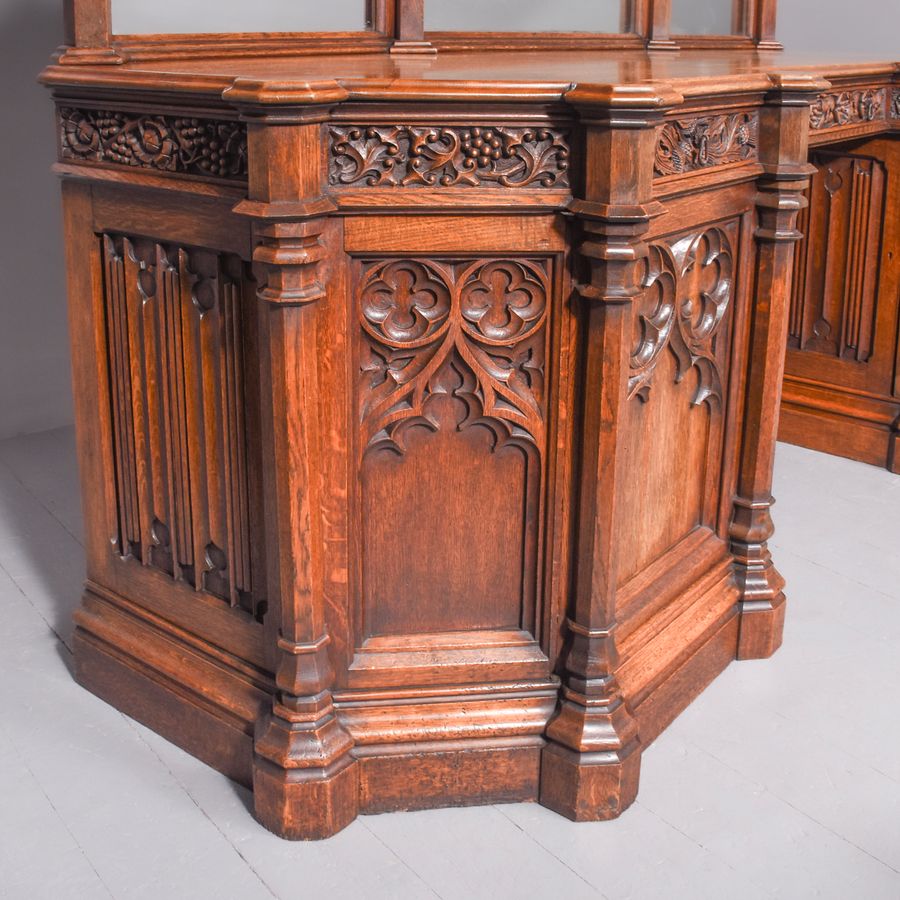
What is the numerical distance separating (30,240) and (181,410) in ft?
7.03

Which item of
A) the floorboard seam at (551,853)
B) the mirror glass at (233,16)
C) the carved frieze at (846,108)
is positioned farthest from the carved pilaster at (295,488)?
the carved frieze at (846,108)

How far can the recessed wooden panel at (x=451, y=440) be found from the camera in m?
1.96

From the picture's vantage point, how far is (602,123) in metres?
1.82

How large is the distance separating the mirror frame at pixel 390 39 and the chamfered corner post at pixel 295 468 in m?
0.61

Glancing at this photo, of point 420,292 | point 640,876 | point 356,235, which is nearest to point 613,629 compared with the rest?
point 640,876

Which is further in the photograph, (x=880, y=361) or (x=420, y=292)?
(x=880, y=361)

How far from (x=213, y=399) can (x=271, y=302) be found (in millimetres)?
327

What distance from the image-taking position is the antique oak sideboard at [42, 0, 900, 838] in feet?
6.11

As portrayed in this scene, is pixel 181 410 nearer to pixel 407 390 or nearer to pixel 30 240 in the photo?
pixel 407 390

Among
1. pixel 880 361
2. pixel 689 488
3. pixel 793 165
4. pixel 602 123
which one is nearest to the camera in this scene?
pixel 602 123

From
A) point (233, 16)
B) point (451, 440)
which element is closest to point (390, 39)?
point (233, 16)

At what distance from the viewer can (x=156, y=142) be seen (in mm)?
2002

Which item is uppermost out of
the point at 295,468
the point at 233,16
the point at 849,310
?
the point at 233,16

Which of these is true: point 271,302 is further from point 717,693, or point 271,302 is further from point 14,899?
point 717,693
